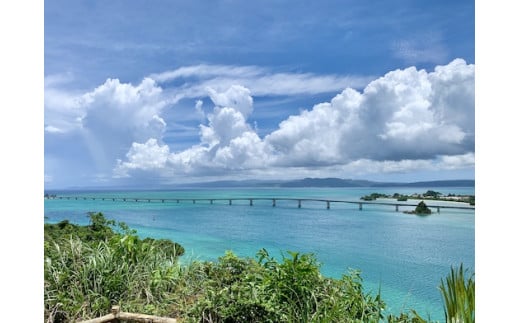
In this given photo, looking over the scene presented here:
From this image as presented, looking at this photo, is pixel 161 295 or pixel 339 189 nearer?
pixel 161 295

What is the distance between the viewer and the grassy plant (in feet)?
5.99

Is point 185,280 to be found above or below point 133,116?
below

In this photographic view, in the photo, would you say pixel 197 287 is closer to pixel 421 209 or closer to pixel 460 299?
pixel 460 299

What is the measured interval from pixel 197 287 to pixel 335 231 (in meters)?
8.20

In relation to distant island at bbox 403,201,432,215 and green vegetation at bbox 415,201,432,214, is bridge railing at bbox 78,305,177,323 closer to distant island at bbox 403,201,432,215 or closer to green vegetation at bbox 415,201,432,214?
distant island at bbox 403,201,432,215

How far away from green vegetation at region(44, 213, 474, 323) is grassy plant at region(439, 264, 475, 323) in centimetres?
2

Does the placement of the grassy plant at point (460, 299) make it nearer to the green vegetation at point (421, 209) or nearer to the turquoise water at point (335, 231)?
the turquoise water at point (335, 231)

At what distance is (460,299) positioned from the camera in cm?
183

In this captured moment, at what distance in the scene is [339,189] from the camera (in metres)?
9.11

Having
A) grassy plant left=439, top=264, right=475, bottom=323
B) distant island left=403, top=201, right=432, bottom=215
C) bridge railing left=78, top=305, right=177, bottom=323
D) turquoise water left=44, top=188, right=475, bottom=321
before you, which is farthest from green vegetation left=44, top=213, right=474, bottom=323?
distant island left=403, top=201, right=432, bottom=215

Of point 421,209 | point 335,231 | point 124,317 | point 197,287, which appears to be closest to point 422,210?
point 421,209
